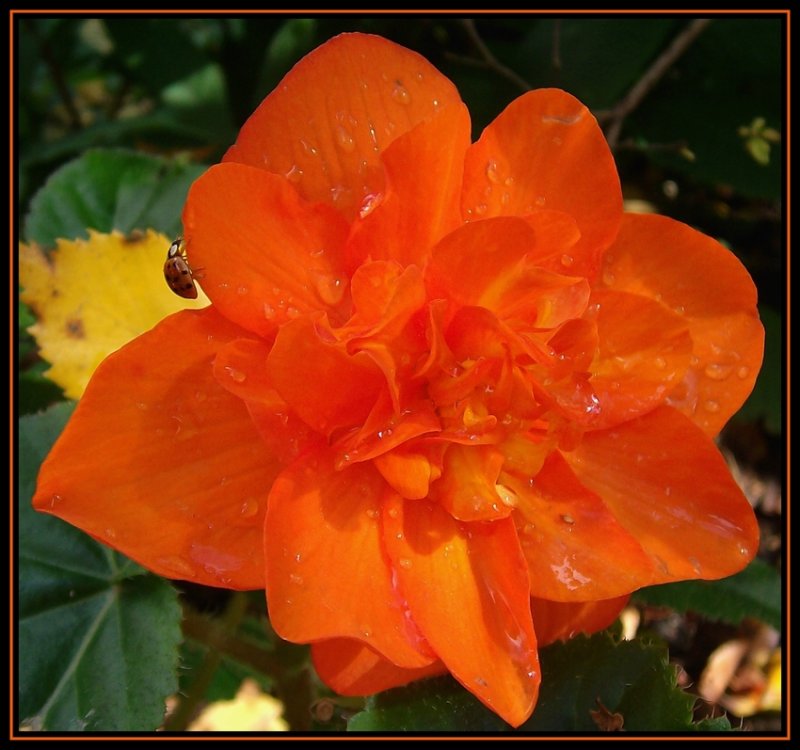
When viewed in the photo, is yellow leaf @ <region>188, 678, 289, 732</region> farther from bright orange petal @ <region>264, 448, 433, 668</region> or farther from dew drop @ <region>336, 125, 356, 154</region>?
dew drop @ <region>336, 125, 356, 154</region>

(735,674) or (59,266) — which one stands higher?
(59,266)

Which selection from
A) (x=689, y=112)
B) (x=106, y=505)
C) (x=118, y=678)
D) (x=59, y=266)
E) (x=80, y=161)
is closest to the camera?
(x=106, y=505)

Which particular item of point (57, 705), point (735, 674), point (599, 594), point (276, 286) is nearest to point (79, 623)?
point (57, 705)

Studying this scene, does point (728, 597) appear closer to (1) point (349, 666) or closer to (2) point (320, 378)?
(1) point (349, 666)

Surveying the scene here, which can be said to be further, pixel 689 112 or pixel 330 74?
pixel 689 112

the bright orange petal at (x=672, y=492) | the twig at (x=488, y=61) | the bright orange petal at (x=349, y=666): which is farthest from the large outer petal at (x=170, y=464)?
the twig at (x=488, y=61)

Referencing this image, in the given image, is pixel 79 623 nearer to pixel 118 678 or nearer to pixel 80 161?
pixel 118 678

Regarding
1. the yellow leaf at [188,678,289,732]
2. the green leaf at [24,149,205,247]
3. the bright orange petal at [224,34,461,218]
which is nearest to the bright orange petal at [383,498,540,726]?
the bright orange petal at [224,34,461,218]
